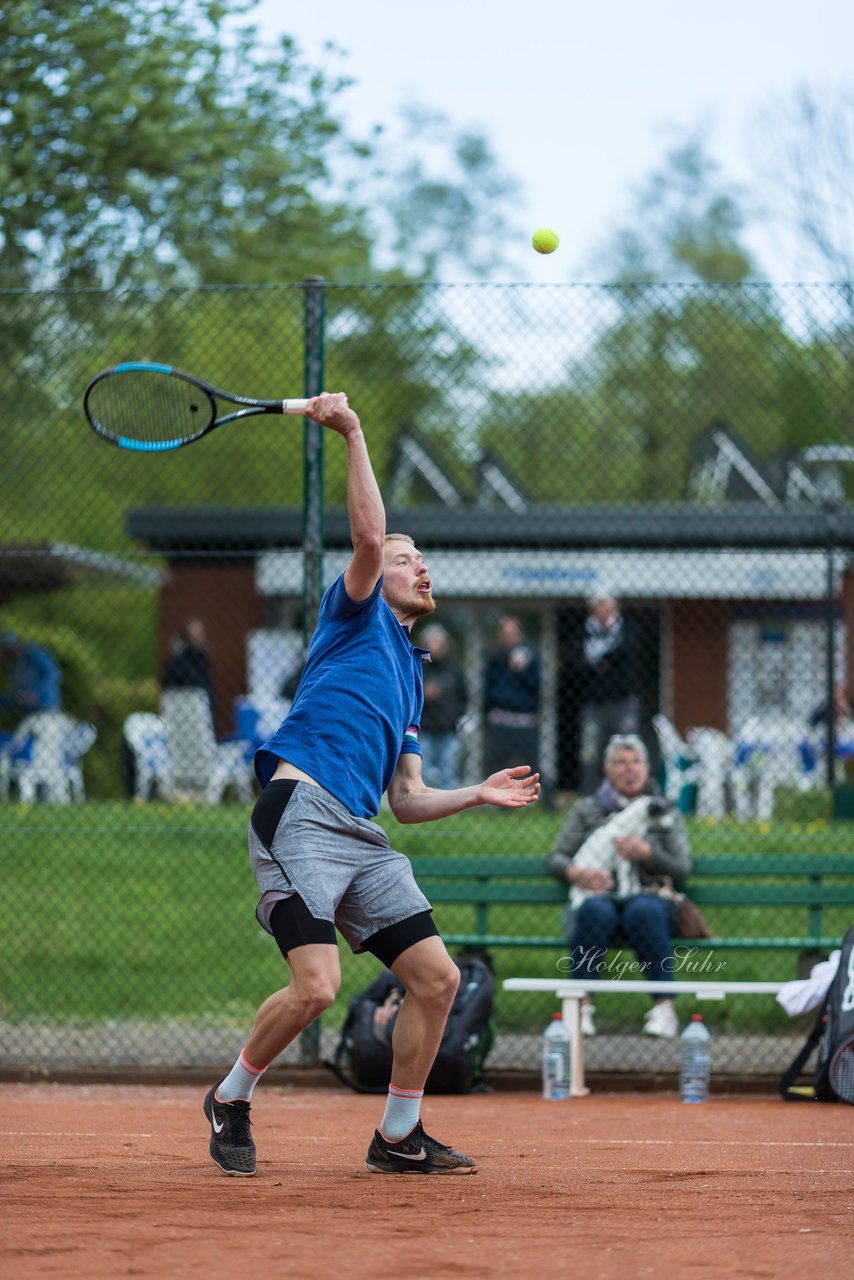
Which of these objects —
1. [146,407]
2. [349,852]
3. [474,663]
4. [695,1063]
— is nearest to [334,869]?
[349,852]

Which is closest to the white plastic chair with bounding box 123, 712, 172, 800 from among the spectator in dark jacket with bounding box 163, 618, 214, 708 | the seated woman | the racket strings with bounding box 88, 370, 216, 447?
the spectator in dark jacket with bounding box 163, 618, 214, 708

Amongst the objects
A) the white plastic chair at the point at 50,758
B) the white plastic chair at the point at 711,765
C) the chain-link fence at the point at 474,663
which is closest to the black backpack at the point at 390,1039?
the chain-link fence at the point at 474,663

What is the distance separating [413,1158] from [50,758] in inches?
273

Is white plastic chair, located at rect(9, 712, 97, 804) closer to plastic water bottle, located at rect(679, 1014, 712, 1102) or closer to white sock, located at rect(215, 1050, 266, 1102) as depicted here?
plastic water bottle, located at rect(679, 1014, 712, 1102)

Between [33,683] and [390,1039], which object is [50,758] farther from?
[390,1039]

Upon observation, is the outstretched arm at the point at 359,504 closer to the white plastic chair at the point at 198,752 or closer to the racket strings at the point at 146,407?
the racket strings at the point at 146,407

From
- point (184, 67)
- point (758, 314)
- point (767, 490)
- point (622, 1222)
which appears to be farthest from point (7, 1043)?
point (767, 490)

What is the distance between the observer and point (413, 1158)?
4.87 metres

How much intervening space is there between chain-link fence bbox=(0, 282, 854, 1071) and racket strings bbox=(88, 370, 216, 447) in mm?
1305

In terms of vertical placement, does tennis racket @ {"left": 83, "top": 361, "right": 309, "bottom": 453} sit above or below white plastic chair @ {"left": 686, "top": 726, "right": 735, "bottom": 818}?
above

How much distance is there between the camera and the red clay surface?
3.69 metres

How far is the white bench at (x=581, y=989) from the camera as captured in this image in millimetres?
7012

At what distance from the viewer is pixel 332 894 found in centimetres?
471

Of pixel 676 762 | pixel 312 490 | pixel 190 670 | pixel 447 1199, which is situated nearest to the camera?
pixel 447 1199
